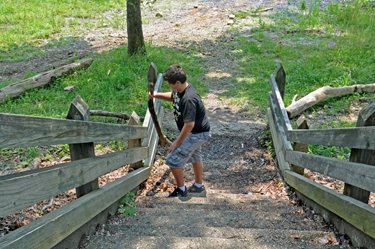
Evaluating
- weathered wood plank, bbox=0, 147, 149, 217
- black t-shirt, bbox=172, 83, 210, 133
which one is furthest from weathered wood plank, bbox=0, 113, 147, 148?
black t-shirt, bbox=172, 83, 210, 133

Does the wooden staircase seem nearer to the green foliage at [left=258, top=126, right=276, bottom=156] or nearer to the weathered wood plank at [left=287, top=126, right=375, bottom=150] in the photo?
the weathered wood plank at [left=287, top=126, right=375, bottom=150]

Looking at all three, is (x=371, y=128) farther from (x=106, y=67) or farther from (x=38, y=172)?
(x=106, y=67)

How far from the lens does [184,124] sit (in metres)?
3.48

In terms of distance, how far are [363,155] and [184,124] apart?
73.8 inches

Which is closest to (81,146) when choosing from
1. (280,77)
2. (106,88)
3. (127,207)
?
(127,207)

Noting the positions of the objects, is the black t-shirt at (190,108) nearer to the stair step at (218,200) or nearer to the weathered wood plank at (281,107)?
the stair step at (218,200)

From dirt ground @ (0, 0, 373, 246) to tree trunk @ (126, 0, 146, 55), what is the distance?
0.46 meters

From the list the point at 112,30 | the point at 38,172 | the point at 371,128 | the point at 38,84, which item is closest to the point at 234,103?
the point at 38,84

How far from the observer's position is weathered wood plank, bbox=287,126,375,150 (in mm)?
2181

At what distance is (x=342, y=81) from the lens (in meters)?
7.28

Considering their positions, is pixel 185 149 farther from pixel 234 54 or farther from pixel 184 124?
pixel 234 54

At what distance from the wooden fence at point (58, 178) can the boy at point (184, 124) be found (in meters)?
0.77

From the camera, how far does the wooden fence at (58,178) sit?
163 cm

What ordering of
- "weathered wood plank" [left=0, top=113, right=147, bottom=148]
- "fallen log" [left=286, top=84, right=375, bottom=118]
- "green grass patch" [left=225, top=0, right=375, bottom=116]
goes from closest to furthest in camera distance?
1. "weathered wood plank" [left=0, top=113, right=147, bottom=148]
2. "fallen log" [left=286, top=84, right=375, bottom=118]
3. "green grass patch" [left=225, top=0, right=375, bottom=116]
